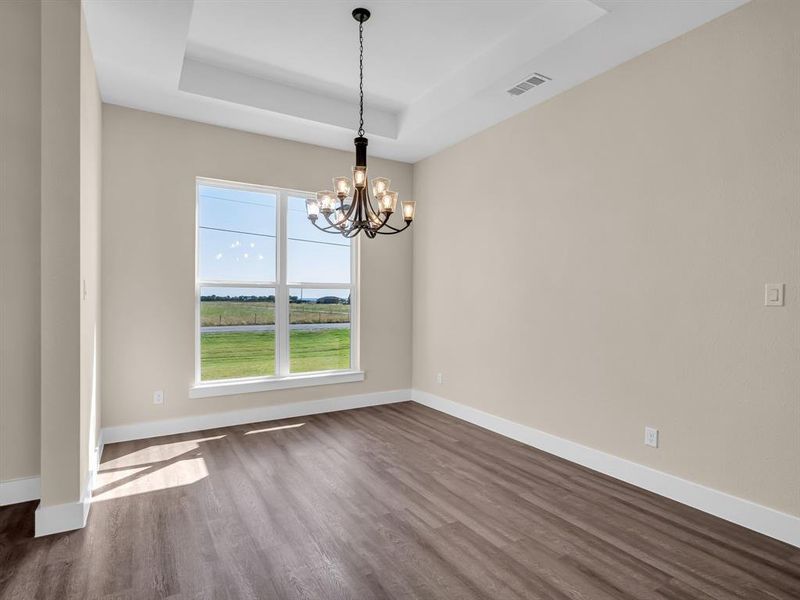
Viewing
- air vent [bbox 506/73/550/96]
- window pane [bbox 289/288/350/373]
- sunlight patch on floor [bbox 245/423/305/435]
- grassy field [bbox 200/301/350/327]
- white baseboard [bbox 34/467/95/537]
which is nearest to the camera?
white baseboard [bbox 34/467/95/537]

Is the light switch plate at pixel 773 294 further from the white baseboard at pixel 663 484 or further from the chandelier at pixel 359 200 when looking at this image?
the chandelier at pixel 359 200

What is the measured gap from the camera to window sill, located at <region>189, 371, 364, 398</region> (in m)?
4.27

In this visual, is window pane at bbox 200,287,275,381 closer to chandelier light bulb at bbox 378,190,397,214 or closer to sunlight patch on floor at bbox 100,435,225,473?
sunlight patch on floor at bbox 100,435,225,473

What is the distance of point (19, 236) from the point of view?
2.68 meters

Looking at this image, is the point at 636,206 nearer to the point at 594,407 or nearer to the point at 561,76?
the point at 561,76

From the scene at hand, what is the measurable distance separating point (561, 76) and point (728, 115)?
3.92 feet

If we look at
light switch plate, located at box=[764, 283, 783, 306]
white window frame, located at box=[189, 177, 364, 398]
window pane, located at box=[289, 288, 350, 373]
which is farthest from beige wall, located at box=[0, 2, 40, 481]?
light switch plate, located at box=[764, 283, 783, 306]

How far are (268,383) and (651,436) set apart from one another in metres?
3.42

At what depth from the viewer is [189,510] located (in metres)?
2.69

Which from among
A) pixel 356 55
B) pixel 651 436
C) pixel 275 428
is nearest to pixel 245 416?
pixel 275 428

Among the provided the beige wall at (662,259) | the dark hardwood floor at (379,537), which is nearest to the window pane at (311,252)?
the beige wall at (662,259)

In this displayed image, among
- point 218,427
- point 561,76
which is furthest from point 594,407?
point 218,427

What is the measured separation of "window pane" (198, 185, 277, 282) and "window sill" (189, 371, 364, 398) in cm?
104

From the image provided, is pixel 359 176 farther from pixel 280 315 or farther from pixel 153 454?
pixel 153 454
